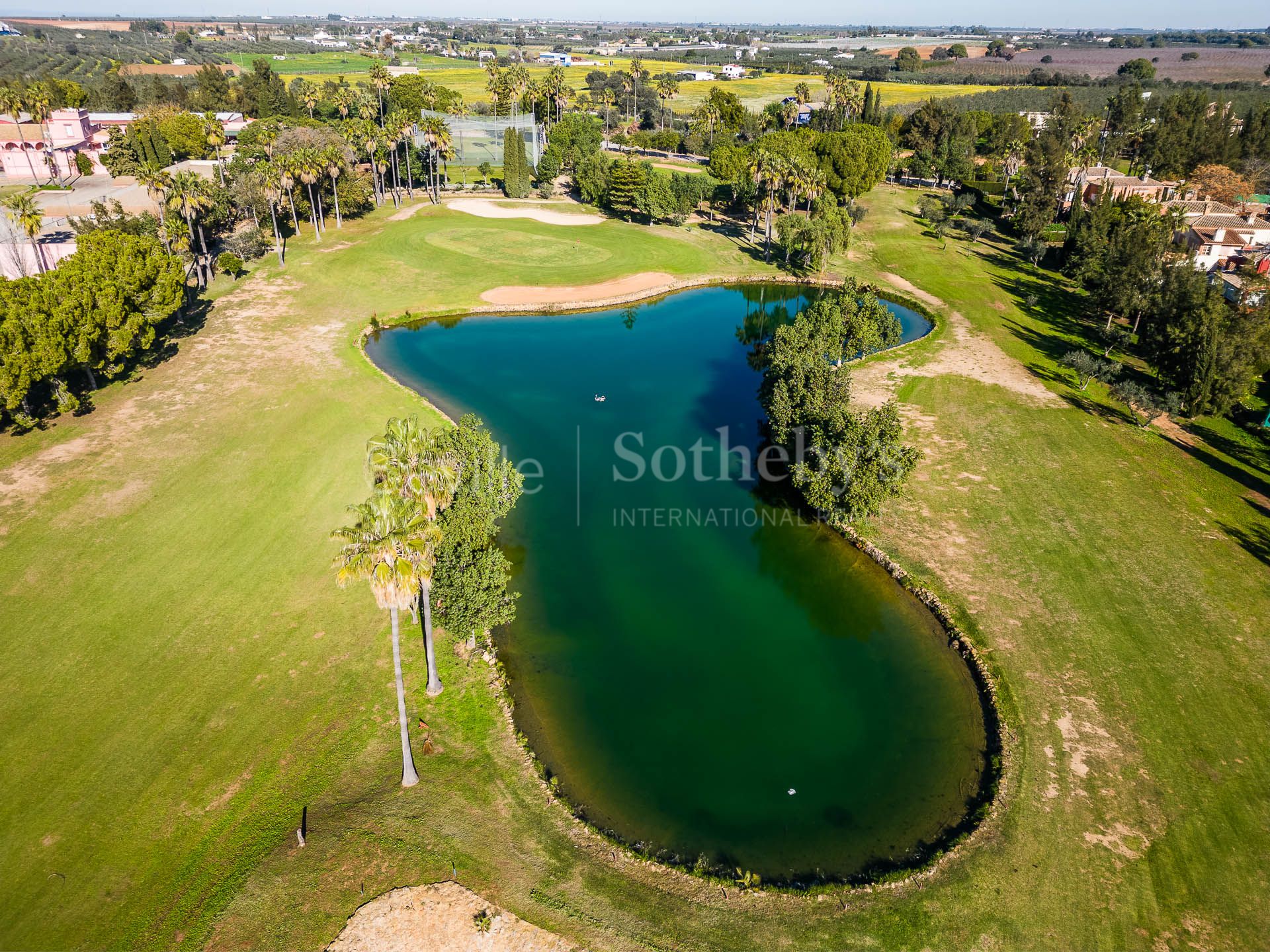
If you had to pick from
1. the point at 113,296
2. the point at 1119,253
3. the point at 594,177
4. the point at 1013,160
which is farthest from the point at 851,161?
the point at 113,296

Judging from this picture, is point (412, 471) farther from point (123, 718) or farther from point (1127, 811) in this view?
point (1127, 811)

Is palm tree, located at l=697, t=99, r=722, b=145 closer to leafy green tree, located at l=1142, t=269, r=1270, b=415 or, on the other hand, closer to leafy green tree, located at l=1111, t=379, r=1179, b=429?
leafy green tree, located at l=1142, t=269, r=1270, b=415

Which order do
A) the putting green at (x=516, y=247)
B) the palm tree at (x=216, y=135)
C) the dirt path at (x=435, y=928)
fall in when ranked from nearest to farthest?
the dirt path at (x=435, y=928)
the putting green at (x=516, y=247)
the palm tree at (x=216, y=135)

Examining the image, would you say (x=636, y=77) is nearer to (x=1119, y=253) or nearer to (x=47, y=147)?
(x=47, y=147)

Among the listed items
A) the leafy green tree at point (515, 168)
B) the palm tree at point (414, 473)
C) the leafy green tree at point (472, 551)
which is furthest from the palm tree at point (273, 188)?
the palm tree at point (414, 473)

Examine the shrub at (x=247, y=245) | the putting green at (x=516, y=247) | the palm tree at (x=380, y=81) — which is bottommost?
the putting green at (x=516, y=247)

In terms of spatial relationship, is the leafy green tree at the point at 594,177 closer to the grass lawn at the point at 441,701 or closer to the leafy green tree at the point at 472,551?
the grass lawn at the point at 441,701

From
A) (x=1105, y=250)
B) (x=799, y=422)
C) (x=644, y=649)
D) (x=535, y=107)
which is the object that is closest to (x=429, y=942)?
(x=644, y=649)
